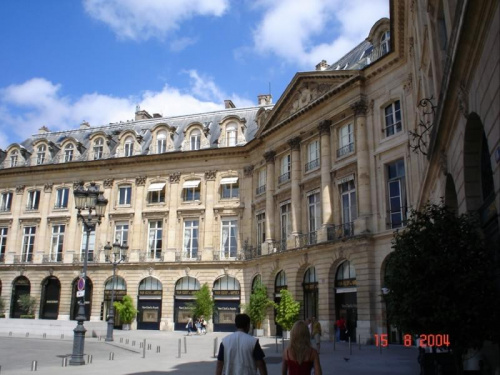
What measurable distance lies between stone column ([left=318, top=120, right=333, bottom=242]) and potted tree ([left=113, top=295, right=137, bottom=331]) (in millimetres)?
17403

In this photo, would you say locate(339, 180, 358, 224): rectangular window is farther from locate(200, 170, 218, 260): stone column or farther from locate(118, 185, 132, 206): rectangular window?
locate(118, 185, 132, 206): rectangular window

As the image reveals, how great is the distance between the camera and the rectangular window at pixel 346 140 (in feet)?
98.1

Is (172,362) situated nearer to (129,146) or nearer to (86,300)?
(86,300)

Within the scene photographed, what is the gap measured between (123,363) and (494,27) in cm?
1493

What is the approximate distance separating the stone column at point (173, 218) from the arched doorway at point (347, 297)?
16.1 meters

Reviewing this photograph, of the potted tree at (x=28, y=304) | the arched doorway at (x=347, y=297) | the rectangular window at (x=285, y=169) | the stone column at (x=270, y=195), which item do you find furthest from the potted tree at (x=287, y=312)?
the potted tree at (x=28, y=304)

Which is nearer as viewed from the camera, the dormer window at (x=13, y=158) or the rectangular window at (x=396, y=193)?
the rectangular window at (x=396, y=193)

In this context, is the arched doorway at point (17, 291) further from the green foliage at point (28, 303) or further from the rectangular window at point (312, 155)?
the rectangular window at point (312, 155)

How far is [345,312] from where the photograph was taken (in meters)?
28.7

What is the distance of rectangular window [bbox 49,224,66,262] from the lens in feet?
145

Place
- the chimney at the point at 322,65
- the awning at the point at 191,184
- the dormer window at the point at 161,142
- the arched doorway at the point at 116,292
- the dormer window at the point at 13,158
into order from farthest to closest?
the dormer window at the point at 13,158 < the dormer window at the point at 161,142 < the arched doorway at the point at 116,292 < the awning at the point at 191,184 < the chimney at the point at 322,65

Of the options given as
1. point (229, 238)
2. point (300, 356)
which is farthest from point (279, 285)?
point (300, 356)

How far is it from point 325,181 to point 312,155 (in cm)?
306

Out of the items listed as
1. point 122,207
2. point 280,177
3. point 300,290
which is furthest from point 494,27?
point 122,207
